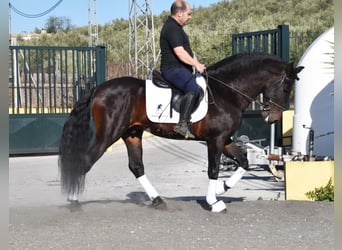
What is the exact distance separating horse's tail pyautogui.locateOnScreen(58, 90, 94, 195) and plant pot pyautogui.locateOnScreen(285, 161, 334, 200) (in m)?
3.03

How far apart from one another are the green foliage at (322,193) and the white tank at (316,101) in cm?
356

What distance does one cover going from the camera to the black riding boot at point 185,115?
28.1 ft

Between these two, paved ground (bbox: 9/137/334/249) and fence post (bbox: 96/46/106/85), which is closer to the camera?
paved ground (bbox: 9/137/334/249)

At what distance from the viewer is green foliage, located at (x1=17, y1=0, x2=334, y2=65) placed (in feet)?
124

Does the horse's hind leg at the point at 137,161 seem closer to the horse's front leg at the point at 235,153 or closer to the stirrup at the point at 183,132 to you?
the stirrup at the point at 183,132

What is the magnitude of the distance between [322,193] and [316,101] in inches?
171

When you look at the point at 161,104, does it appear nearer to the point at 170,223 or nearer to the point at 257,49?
the point at 170,223

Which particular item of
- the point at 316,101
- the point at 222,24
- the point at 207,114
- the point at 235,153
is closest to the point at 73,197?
the point at 207,114

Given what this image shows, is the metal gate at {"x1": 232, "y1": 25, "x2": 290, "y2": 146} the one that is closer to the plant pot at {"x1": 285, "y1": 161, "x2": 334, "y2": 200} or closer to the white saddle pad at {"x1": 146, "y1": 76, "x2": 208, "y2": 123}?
the plant pot at {"x1": 285, "y1": 161, "x2": 334, "y2": 200}

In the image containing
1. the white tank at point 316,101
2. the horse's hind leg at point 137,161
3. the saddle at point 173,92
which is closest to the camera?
the saddle at point 173,92

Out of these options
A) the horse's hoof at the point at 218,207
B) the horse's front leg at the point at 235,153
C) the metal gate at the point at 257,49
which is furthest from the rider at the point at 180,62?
the metal gate at the point at 257,49

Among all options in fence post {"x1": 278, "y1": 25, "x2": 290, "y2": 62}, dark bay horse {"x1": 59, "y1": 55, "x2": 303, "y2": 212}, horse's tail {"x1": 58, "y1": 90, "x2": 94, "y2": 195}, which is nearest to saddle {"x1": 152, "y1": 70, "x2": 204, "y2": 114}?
dark bay horse {"x1": 59, "y1": 55, "x2": 303, "y2": 212}

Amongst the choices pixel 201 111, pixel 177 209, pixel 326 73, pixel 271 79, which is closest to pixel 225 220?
pixel 177 209

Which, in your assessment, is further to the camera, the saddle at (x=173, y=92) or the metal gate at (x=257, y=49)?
the metal gate at (x=257, y=49)
